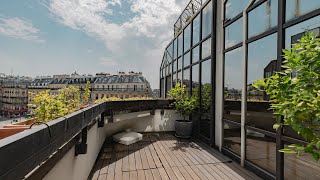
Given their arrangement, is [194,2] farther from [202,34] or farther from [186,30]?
[202,34]

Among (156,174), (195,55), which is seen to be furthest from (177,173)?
(195,55)

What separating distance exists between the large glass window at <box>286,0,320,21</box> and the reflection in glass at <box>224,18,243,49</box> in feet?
3.73

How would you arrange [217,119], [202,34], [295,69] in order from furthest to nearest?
1. [202,34]
2. [217,119]
3. [295,69]

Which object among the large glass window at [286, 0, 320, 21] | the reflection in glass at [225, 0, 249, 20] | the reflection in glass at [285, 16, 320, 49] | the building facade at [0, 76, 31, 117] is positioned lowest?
the building facade at [0, 76, 31, 117]

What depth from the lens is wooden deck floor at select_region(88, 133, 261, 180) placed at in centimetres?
325

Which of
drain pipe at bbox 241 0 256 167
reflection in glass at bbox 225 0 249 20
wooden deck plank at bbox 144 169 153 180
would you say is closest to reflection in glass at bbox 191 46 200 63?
reflection in glass at bbox 225 0 249 20

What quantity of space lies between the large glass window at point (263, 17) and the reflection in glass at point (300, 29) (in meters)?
0.39

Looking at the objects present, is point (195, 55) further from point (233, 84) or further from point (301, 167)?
point (301, 167)

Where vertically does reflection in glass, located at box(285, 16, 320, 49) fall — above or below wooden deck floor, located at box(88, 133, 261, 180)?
above

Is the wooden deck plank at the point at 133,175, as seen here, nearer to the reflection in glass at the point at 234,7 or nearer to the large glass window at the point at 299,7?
the large glass window at the point at 299,7

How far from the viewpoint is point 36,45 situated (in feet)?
59.2

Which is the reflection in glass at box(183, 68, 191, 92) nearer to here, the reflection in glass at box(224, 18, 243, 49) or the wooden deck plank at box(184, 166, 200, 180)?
the reflection in glass at box(224, 18, 243, 49)

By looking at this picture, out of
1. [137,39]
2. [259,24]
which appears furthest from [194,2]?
[137,39]

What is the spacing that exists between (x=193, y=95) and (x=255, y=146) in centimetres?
Answer: 297
